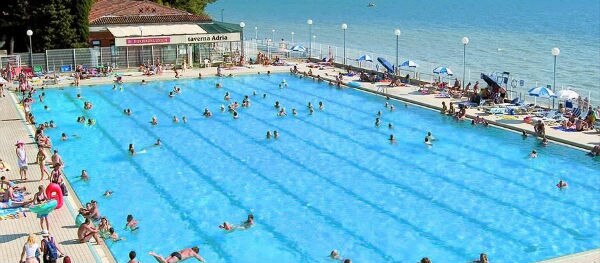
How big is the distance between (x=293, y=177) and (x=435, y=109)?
40.6 ft

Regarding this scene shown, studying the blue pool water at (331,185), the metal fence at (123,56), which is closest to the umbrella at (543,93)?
the blue pool water at (331,185)

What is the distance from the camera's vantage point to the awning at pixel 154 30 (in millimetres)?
44969

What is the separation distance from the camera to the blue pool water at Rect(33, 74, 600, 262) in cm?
1731

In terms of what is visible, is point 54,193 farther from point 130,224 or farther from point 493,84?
point 493,84

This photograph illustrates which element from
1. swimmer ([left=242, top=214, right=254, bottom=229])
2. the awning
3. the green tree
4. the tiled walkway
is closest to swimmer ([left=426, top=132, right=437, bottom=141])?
swimmer ([left=242, top=214, right=254, bottom=229])

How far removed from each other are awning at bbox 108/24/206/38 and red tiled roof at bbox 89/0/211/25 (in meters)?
0.79

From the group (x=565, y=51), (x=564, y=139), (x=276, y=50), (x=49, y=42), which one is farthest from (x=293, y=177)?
(x=565, y=51)

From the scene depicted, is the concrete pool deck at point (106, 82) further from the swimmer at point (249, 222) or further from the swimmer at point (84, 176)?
the swimmer at point (249, 222)

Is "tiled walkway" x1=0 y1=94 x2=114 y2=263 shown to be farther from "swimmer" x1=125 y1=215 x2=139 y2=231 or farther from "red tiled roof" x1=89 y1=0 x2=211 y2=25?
"red tiled roof" x1=89 y1=0 x2=211 y2=25

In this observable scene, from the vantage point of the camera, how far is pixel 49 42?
145ft

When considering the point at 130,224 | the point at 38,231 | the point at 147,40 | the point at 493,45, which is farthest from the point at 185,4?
the point at 38,231

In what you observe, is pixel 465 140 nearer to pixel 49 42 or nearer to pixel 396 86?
pixel 396 86

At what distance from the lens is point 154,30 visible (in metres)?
46.5

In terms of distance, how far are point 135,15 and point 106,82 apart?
9284 millimetres
